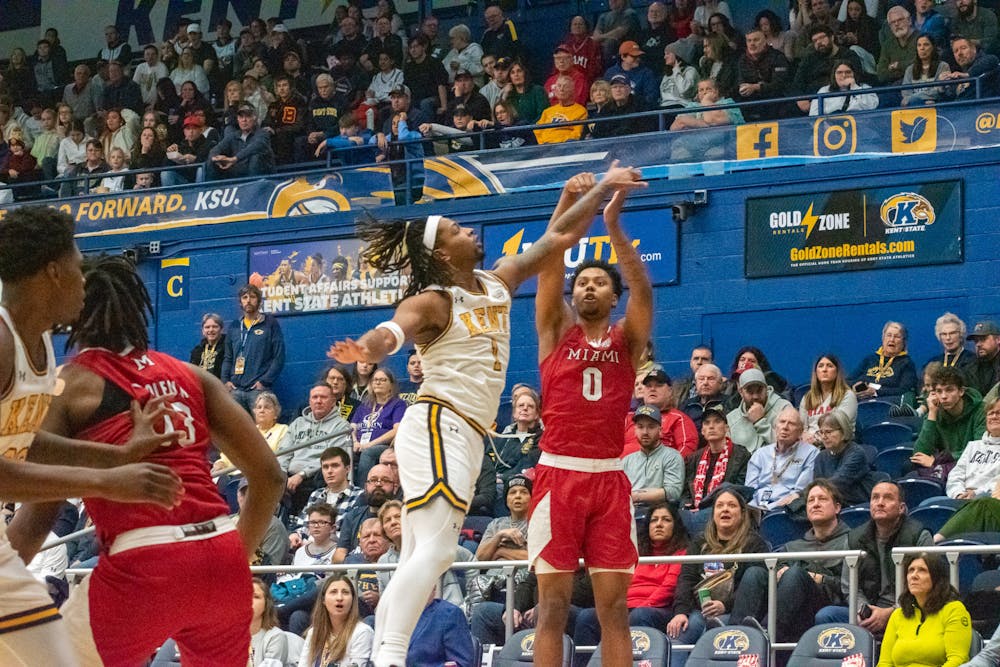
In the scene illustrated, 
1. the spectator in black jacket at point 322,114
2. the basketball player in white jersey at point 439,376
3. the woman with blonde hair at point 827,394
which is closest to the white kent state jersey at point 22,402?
the basketball player in white jersey at point 439,376

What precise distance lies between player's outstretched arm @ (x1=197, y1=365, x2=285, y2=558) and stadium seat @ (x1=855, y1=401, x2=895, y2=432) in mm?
9211

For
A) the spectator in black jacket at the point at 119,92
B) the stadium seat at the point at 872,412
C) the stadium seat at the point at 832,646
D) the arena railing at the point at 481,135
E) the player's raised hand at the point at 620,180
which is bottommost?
the stadium seat at the point at 832,646

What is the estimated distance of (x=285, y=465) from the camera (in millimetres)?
15430

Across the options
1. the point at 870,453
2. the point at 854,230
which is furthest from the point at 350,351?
the point at 854,230

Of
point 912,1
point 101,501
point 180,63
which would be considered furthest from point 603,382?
point 180,63

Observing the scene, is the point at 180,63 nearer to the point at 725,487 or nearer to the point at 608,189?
the point at 725,487

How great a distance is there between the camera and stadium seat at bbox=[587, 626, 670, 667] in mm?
9992

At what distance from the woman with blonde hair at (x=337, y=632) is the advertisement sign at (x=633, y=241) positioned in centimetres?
701

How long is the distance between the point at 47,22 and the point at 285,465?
562 inches

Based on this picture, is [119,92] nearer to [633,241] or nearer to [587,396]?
[633,241]

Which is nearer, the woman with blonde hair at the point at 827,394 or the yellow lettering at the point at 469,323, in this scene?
the yellow lettering at the point at 469,323

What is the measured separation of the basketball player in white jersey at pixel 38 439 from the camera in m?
4.71

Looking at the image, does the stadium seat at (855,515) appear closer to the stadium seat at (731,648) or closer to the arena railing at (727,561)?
the arena railing at (727,561)

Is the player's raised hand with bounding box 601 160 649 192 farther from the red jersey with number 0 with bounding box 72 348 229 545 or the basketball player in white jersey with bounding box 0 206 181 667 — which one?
the basketball player in white jersey with bounding box 0 206 181 667
